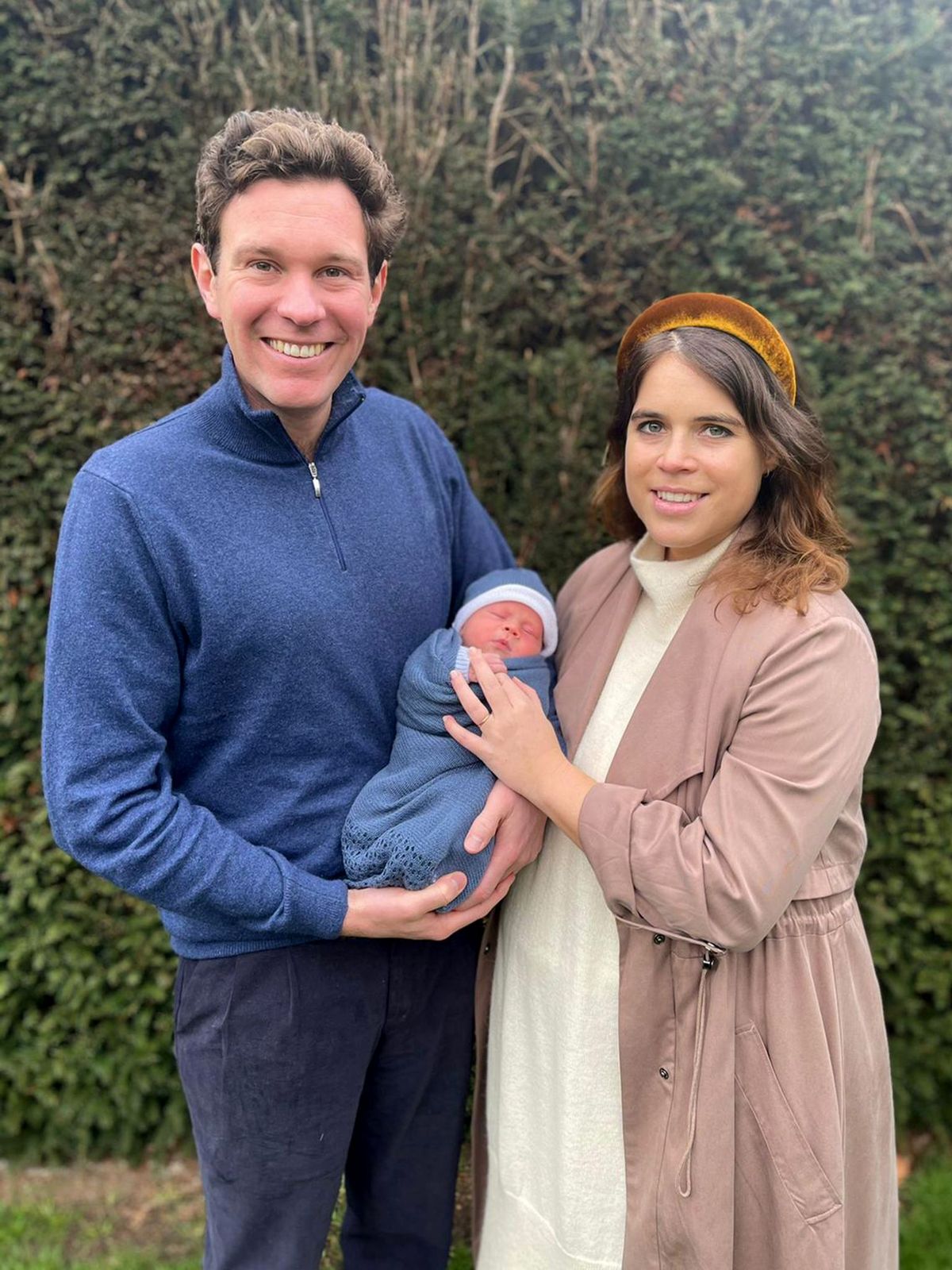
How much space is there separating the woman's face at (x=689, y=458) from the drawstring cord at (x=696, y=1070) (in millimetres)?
811

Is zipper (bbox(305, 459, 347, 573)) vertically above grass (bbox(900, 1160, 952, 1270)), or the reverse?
zipper (bbox(305, 459, 347, 573))

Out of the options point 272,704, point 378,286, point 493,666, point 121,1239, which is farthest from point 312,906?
point 121,1239

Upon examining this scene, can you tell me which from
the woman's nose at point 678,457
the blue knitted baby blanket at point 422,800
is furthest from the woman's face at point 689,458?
the blue knitted baby blanket at point 422,800

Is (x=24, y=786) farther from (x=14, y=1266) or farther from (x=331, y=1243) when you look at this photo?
(x=331, y=1243)

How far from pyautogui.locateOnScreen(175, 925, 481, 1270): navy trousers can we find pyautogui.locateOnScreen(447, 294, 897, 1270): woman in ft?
0.78

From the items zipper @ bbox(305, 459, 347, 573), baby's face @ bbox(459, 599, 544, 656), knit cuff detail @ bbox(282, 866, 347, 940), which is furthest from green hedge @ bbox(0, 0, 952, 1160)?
knit cuff detail @ bbox(282, 866, 347, 940)

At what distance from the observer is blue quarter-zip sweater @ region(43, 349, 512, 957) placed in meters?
1.74

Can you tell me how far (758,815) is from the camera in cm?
169

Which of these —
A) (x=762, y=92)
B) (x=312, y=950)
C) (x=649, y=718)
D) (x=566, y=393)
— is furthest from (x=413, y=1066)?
(x=762, y=92)

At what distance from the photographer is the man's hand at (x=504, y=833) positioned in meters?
1.93

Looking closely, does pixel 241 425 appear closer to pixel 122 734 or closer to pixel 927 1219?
pixel 122 734

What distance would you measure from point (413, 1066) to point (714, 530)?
52.7 inches

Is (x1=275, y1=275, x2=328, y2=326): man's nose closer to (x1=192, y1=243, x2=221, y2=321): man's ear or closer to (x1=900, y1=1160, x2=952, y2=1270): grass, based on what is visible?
(x1=192, y1=243, x2=221, y2=321): man's ear

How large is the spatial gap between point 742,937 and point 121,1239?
2.58m
